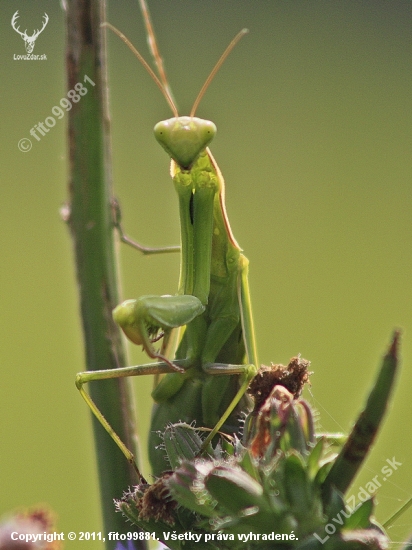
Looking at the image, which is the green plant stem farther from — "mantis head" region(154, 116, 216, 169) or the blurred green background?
the blurred green background

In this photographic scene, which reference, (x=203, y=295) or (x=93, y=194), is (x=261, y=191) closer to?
(x=203, y=295)

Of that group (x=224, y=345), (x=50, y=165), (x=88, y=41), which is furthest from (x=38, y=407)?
(x=88, y=41)

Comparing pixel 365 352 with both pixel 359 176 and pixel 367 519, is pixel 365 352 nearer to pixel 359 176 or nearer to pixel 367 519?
pixel 359 176

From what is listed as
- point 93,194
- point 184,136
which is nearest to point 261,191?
point 184,136

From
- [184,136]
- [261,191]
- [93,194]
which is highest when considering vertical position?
[261,191]

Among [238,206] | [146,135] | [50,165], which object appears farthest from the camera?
[238,206]
